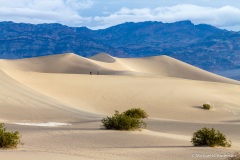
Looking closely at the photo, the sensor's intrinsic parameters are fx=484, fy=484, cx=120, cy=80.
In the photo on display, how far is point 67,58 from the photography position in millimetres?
107750

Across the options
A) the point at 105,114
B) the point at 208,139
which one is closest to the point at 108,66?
the point at 105,114

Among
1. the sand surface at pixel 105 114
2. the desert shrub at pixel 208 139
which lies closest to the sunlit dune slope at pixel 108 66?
the sand surface at pixel 105 114

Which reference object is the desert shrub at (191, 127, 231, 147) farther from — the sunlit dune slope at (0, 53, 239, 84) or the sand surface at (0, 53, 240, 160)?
the sunlit dune slope at (0, 53, 239, 84)

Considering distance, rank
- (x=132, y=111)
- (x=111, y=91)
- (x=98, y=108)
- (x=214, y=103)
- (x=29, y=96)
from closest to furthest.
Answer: (x=132, y=111) → (x=29, y=96) → (x=98, y=108) → (x=214, y=103) → (x=111, y=91)

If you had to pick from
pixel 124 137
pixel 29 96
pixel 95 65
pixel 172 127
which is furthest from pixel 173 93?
pixel 95 65

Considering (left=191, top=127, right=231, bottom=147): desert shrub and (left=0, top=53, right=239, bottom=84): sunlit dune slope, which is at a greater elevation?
(left=0, top=53, right=239, bottom=84): sunlit dune slope

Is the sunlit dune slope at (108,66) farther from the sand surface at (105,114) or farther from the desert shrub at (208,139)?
the desert shrub at (208,139)

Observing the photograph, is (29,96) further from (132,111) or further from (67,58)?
(67,58)

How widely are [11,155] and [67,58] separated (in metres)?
98.0

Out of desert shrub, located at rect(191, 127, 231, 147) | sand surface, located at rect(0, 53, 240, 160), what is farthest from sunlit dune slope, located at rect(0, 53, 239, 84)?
desert shrub, located at rect(191, 127, 231, 147)

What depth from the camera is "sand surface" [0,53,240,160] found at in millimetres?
12633

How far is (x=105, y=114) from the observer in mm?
31172

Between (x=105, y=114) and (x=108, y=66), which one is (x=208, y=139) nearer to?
(x=105, y=114)

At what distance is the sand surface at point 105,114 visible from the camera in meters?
12.6
